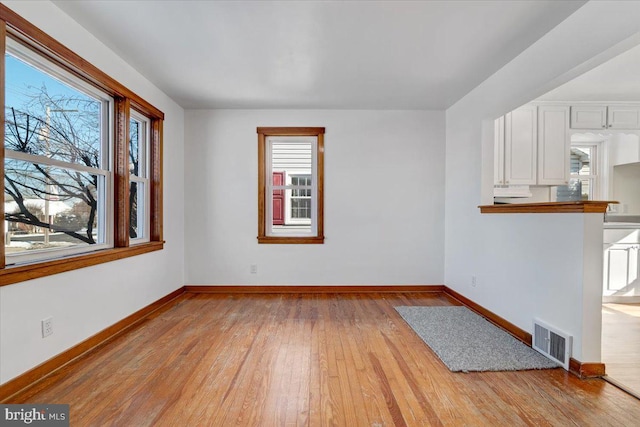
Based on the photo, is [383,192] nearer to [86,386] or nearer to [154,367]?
[154,367]

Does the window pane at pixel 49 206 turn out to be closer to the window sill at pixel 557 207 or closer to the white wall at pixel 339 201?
the white wall at pixel 339 201

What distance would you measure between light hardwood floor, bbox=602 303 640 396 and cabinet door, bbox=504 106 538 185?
168cm

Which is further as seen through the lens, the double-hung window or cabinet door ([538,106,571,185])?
cabinet door ([538,106,571,185])

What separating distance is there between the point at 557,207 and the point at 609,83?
7.37ft

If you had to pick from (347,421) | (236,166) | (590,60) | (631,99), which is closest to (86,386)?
(347,421)

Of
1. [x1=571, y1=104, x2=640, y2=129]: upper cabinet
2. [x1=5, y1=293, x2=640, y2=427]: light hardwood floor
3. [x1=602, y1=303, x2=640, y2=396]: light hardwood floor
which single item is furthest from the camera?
[x1=571, y1=104, x2=640, y2=129]: upper cabinet

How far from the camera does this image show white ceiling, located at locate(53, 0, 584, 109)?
206 cm

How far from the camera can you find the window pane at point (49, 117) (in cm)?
193

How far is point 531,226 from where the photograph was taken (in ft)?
8.37

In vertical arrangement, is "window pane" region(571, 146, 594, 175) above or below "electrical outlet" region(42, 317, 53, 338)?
above

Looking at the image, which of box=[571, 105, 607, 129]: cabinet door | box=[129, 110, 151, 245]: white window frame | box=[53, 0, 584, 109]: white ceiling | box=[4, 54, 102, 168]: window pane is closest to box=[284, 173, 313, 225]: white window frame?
box=[53, 0, 584, 109]: white ceiling

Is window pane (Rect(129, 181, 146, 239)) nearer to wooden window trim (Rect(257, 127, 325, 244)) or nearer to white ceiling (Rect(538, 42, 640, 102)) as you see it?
wooden window trim (Rect(257, 127, 325, 244))

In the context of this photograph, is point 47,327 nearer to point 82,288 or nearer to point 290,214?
point 82,288

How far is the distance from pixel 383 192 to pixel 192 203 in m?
2.65
